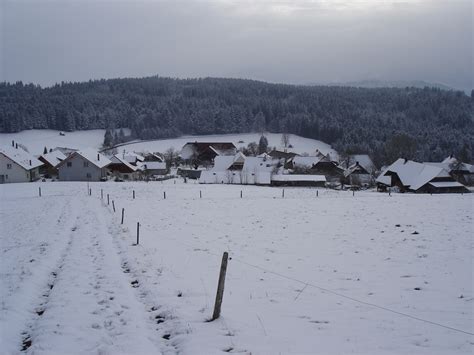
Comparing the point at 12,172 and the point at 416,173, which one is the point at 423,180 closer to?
the point at 416,173

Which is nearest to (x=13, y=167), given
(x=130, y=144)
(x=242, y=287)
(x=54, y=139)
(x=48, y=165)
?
(x=48, y=165)

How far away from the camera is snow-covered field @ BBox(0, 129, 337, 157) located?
12088cm

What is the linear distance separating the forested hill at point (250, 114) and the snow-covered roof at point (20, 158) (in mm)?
86725

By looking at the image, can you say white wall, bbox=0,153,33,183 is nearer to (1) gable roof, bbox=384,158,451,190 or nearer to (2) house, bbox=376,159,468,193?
(2) house, bbox=376,159,468,193

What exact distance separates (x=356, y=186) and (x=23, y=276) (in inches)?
2335

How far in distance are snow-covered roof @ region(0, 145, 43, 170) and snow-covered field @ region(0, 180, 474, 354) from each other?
42805 millimetres

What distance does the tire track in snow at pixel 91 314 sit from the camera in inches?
244

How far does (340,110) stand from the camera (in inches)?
6166

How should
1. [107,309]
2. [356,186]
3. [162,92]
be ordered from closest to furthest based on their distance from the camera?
1. [107,309]
2. [356,186]
3. [162,92]

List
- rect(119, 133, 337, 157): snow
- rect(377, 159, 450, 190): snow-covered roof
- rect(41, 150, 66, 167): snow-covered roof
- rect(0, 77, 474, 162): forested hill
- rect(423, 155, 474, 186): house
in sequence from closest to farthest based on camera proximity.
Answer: rect(377, 159, 450, 190): snow-covered roof < rect(41, 150, 66, 167): snow-covered roof < rect(423, 155, 474, 186): house < rect(119, 133, 337, 157): snow < rect(0, 77, 474, 162): forested hill

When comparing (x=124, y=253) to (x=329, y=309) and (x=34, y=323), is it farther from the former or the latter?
(x=329, y=309)

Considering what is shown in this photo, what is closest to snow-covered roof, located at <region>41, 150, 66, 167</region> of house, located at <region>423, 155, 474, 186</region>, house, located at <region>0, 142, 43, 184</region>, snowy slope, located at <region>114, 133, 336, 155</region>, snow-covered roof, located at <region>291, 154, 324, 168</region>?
house, located at <region>0, 142, 43, 184</region>

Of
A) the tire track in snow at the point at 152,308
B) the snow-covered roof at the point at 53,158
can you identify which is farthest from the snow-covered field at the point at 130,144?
the tire track in snow at the point at 152,308

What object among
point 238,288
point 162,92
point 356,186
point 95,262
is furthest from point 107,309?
point 162,92
